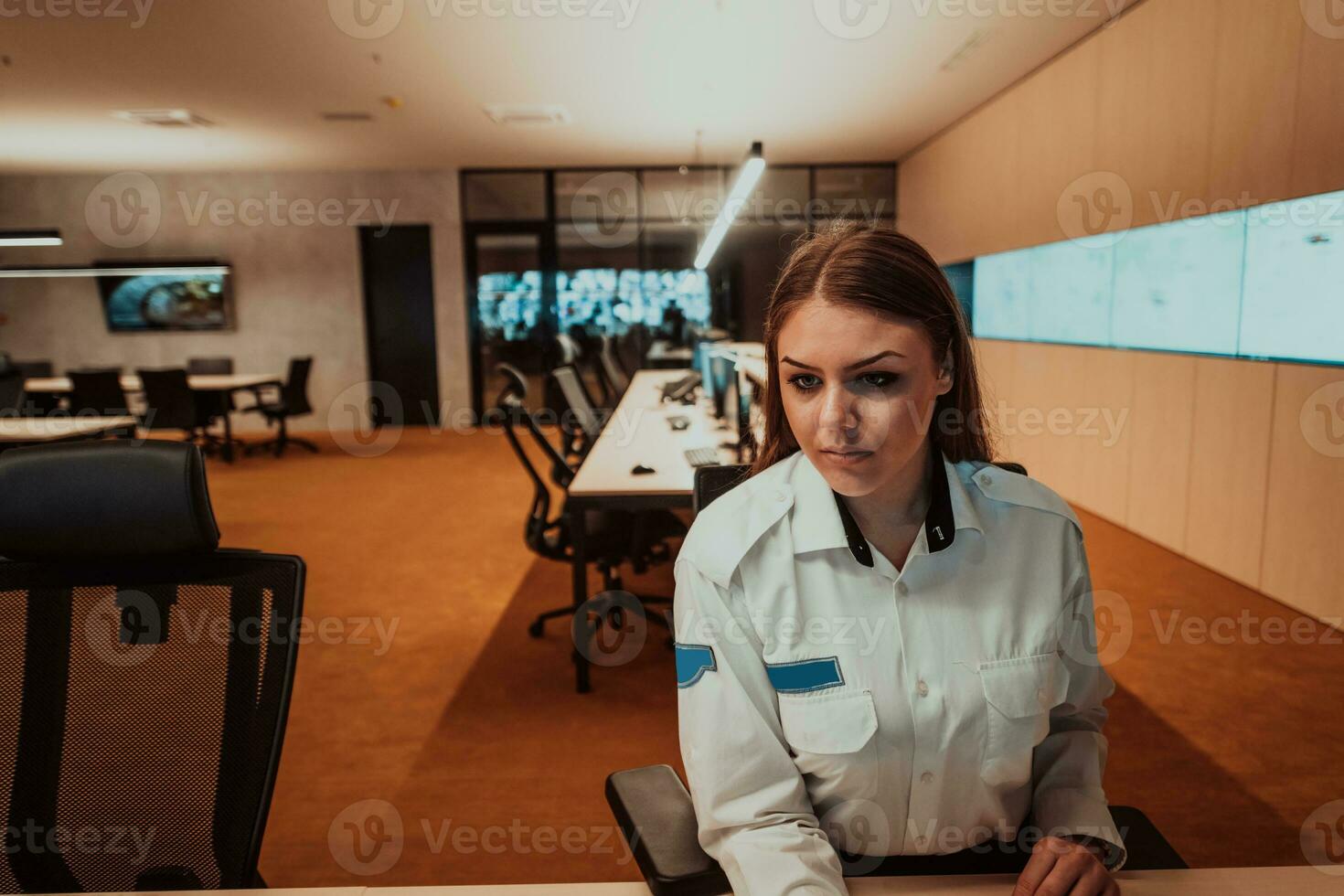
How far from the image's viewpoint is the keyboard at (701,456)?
3.36m

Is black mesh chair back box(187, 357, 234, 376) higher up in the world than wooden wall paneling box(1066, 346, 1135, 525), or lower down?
higher up

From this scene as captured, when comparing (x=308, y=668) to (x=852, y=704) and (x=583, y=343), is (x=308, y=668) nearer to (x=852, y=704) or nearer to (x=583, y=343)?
(x=852, y=704)

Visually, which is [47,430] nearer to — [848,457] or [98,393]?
[98,393]

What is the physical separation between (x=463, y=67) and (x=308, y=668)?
4.27 m

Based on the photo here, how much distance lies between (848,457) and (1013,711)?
37cm

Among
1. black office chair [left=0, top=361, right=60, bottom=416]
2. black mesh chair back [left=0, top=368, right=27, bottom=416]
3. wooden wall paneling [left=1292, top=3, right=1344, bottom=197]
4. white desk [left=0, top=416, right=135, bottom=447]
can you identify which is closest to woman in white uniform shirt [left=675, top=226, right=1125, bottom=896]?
wooden wall paneling [left=1292, top=3, right=1344, bottom=197]

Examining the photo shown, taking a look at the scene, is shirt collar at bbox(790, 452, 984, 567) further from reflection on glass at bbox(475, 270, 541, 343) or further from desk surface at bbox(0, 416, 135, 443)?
reflection on glass at bbox(475, 270, 541, 343)

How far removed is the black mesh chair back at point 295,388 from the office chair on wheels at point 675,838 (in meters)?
8.54

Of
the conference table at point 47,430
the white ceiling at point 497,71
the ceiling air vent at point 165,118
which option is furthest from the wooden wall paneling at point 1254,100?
the ceiling air vent at point 165,118

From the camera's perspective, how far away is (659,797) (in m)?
1.08

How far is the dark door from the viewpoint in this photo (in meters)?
10.1

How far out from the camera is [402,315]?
10.2 metres

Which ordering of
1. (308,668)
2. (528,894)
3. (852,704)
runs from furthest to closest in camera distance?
(308,668), (852,704), (528,894)

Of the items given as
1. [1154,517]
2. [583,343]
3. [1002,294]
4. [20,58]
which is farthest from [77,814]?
[583,343]
